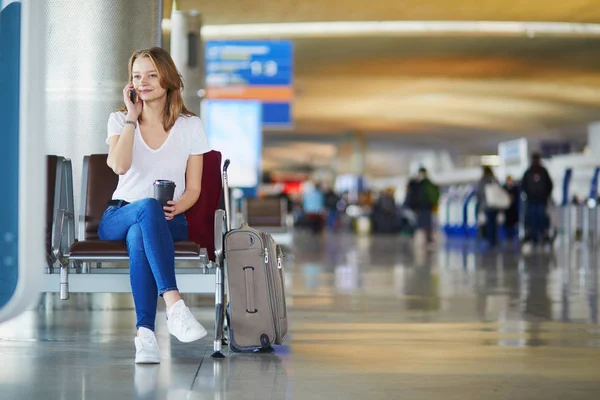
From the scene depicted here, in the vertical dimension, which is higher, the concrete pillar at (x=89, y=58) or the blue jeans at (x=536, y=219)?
the concrete pillar at (x=89, y=58)

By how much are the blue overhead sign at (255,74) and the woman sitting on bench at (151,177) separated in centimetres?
1410

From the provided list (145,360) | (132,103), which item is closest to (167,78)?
(132,103)

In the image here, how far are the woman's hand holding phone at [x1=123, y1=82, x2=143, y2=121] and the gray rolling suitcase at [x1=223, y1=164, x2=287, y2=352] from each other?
0.73m

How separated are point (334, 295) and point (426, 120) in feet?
112

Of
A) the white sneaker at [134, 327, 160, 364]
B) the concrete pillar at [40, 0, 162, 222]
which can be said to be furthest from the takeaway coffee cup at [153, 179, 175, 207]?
the concrete pillar at [40, 0, 162, 222]

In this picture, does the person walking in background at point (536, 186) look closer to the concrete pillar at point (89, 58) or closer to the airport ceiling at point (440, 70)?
the airport ceiling at point (440, 70)

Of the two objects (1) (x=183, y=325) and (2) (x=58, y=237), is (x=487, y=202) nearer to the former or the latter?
(2) (x=58, y=237)

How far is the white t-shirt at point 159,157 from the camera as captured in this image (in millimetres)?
4840

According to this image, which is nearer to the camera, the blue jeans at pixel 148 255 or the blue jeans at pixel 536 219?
the blue jeans at pixel 148 255

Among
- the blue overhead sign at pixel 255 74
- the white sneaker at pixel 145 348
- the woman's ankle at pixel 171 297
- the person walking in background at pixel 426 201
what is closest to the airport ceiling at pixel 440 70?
the blue overhead sign at pixel 255 74

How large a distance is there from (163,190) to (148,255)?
1.18 ft

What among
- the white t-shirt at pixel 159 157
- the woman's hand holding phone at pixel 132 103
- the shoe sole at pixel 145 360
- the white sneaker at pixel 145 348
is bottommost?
the shoe sole at pixel 145 360

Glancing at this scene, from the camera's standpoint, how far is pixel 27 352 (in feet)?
16.0

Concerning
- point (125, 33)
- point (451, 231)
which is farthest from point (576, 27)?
point (125, 33)
